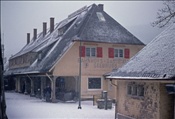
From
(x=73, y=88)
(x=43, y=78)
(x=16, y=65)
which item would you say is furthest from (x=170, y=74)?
(x=16, y=65)

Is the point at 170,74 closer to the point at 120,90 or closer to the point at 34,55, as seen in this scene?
the point at 120,90

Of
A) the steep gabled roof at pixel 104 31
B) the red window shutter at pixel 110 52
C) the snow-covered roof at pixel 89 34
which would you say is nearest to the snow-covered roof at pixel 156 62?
the snow-covered roof at pixel 89 34

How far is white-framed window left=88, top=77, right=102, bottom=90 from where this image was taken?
80.4ft

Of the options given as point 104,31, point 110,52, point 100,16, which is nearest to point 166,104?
point 110,52

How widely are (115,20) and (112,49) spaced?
15.3 ft

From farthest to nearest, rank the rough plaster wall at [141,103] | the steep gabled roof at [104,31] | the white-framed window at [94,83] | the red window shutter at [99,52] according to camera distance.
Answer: the steep gabled roof at [104,31] → the red window shutter at [99,52] → the white-framed window at [94,83] → the rough plaster wall at [141,103]

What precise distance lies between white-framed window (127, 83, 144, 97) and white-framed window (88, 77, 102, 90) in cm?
1156

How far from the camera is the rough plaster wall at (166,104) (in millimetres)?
10406

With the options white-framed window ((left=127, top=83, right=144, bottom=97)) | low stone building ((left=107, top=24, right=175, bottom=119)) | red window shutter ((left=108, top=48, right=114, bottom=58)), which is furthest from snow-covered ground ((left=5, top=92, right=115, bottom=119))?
red window shutter ((left=108, top=48, right=114, bottom=58))

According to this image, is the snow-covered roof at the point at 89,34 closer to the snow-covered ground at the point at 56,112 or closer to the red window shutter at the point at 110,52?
the red window shutter at the point at 110,52

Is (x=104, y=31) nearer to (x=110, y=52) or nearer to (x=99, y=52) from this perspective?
(x=110, y=52)

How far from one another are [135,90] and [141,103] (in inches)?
35.9

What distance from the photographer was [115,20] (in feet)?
94.7

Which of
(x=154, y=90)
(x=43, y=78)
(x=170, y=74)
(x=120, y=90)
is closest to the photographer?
(x=170, y=74)
